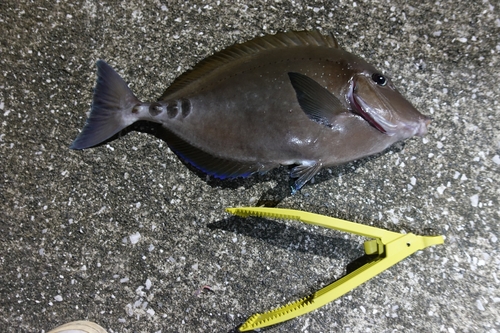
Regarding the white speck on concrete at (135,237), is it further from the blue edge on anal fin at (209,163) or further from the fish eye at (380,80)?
the fish eye at (380,80)

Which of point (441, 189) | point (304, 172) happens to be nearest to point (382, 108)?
point (304, 172)

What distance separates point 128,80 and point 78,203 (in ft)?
1.94

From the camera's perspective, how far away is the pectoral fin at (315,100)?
1178 millimetres

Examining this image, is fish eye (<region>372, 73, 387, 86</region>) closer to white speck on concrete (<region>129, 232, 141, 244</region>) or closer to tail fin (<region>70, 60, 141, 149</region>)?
tail fin (<region>70, 60, 141, 149</region>)

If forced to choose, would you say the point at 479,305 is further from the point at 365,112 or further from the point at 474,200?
the point at 365,112

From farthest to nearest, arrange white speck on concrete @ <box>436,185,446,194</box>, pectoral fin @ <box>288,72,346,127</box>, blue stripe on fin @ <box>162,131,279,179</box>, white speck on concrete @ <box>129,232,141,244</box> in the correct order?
white speck on concrete @ <box>129,232,141,244</box> → white speck on concrete @ <box>436,185,446,194</box> → blue stripe on fin @ <box>162,131,279,179</box> → pectoral fin @ <box>288,72,346,127</box>

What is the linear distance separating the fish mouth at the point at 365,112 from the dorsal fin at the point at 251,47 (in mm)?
217

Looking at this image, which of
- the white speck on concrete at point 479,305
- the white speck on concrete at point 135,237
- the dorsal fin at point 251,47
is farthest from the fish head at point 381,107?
the white speck on concrete at point 135,237

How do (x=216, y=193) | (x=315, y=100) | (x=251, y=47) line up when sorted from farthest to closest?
(x=216, y=193), (x=251, y=47), (x=315, y=100)

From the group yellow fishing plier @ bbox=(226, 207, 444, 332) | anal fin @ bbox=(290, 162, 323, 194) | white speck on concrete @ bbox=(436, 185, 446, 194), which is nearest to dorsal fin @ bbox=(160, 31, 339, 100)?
anal fin @ bbox=(290, 162, 323, 194)

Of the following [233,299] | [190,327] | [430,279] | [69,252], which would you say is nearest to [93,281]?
[69,252]

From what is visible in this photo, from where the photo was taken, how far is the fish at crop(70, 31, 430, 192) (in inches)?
47.3

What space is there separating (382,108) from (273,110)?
1.23 ft

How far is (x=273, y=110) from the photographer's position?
1.24 metres
